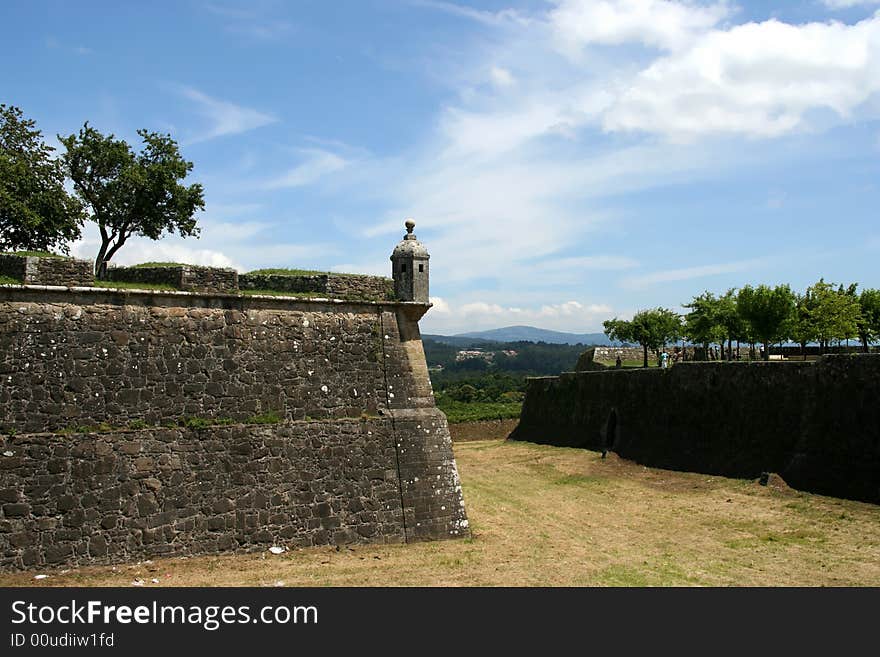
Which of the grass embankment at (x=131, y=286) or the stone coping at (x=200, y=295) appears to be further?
the grass embankment at (x=131, y=286)

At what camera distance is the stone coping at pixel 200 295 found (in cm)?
1214

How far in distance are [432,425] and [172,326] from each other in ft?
18.6

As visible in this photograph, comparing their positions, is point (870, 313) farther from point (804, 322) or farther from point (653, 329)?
point (653, 329)

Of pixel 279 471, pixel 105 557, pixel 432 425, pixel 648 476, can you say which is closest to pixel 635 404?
pixel 648 476

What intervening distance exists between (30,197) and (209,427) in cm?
1113

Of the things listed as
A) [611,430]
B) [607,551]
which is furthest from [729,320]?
[607,551]

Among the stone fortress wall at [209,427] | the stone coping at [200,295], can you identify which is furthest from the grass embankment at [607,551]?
the stone coping at [200,295]

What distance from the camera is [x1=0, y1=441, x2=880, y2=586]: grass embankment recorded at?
37.6 feet

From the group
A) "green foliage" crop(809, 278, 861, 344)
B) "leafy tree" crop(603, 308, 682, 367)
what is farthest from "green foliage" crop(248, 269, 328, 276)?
"leafy tree" crop(603, 308, 682, 367)

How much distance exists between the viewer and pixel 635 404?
29.0 meters

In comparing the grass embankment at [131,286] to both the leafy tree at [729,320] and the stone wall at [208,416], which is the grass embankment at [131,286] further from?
the leafy tree at [729,320]

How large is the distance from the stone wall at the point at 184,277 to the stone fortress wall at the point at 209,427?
0.28 metres

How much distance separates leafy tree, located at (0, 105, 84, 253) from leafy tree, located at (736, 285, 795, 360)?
30.0 metres

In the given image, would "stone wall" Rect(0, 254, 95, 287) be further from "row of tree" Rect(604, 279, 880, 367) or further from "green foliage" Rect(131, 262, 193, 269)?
"row of tree" Rect(604, 279, 880, 367)
